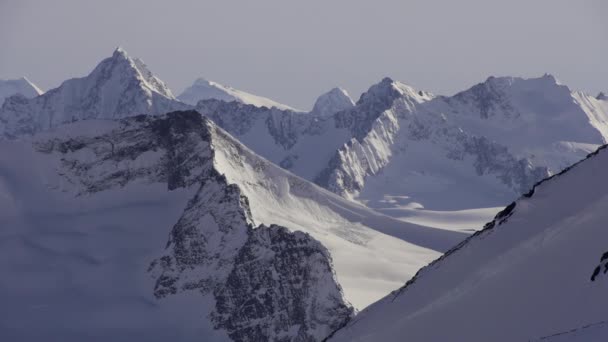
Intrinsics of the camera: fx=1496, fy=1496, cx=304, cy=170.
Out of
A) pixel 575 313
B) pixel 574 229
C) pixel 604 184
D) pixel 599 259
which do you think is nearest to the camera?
pixel 575 313

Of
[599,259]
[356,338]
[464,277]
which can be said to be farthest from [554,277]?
[356,338]

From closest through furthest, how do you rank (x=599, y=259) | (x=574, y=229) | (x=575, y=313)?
(x=575, y=313) < (x=599, y=259) < (x=574, y=229)

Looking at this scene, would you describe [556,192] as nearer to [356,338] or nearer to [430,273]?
[430,273]

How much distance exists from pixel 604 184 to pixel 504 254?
9871 millimetres

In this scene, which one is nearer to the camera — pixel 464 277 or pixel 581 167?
pixel 464 277

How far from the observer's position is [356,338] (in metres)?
108

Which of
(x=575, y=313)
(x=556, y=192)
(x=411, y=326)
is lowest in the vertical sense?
(x=575, y=313)

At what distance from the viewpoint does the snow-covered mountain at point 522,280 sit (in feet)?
306

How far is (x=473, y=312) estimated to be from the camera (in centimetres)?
10000

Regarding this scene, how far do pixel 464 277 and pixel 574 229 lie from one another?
8859 mm

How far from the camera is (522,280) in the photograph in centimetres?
10056

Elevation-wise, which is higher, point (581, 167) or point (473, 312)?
point (581, 167)

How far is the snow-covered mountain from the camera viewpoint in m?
93.1

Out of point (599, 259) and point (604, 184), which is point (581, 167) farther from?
point (599, 259)
